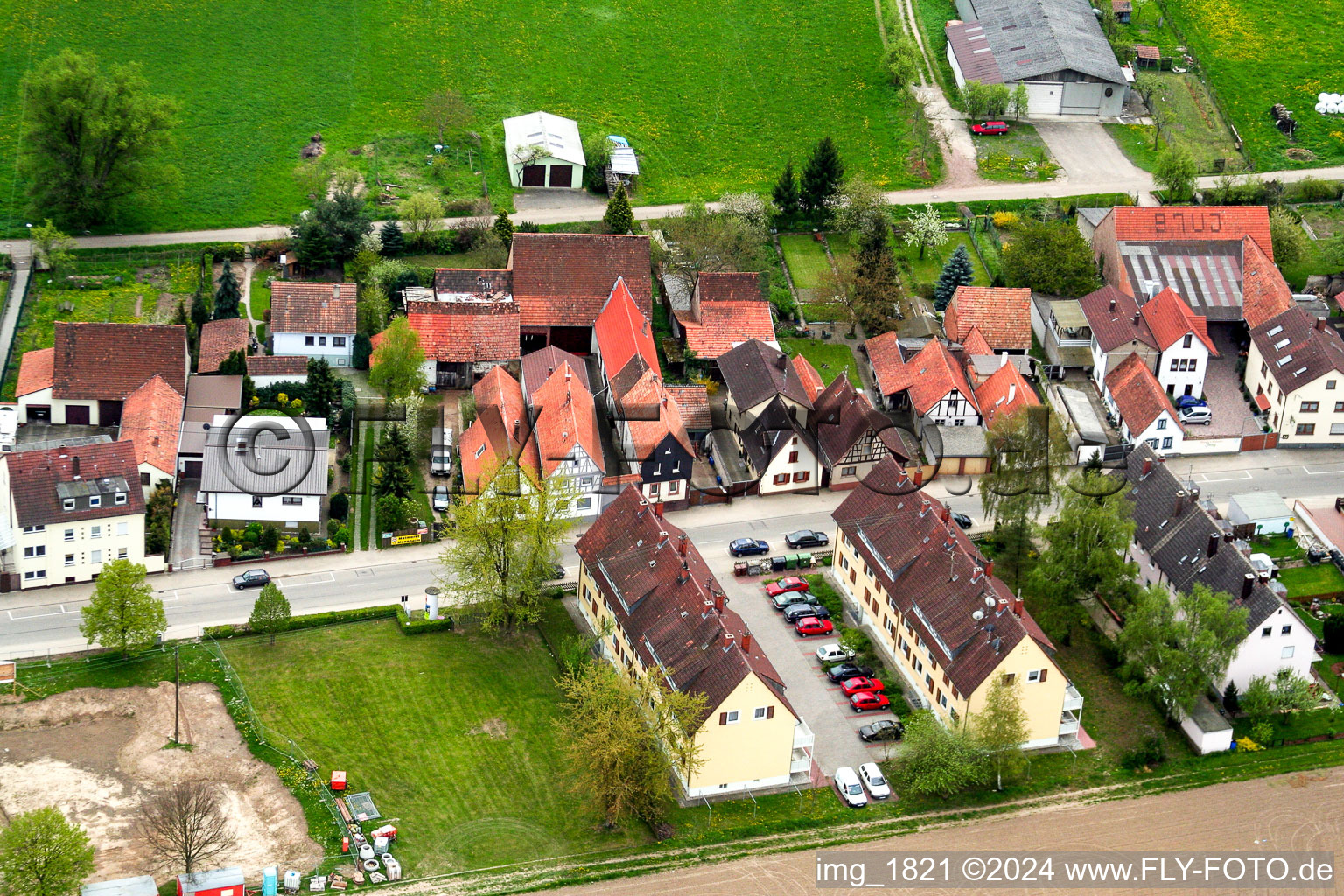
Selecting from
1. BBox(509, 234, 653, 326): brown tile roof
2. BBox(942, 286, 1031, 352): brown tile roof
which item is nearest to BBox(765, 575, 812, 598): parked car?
BBox(942, 286, 1031, 352): brown tile roof

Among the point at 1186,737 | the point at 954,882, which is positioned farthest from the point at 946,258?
the point at 954,882

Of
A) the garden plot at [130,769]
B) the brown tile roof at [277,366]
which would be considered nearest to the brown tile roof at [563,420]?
the brown tile roof at [277,366]

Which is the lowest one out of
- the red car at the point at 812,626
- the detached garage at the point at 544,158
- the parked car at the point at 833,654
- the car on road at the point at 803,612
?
the parked car at the point at 833,654

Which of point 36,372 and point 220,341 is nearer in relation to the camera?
point 36,372

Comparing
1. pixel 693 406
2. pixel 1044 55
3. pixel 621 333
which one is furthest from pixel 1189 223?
pixel 621 333

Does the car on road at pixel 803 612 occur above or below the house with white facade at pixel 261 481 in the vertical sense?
below

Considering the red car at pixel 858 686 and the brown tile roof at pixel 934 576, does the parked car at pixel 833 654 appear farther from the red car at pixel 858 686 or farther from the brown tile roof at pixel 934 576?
the brown tile roof at pixel 934 576

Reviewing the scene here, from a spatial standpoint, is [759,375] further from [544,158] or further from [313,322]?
[544,158]
